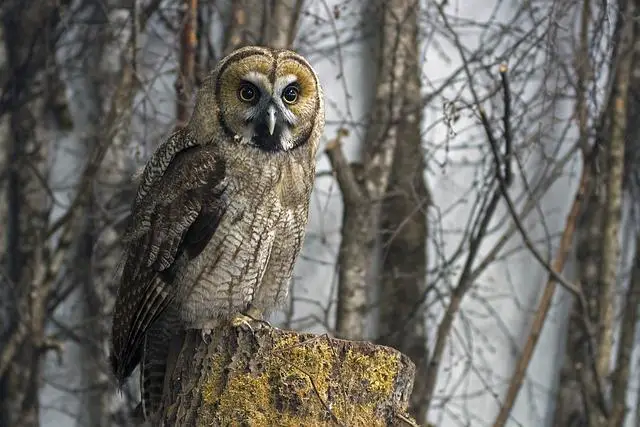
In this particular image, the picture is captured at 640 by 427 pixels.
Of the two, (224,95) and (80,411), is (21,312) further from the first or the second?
(224,95)

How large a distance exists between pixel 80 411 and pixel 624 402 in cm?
276

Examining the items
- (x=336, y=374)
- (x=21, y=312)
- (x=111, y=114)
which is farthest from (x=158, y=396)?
(x=21, y=312)

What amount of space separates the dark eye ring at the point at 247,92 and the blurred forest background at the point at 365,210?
1.28 m

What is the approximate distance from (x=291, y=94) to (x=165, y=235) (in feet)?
1.89

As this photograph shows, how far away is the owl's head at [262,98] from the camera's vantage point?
2.94m

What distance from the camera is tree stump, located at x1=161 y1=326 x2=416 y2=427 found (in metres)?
2.43

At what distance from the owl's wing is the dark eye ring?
18 cm

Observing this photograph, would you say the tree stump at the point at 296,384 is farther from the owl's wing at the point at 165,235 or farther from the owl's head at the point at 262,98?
the owl's head at the point at 262,98

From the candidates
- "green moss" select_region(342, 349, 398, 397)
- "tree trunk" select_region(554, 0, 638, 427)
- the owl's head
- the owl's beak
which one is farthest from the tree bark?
"green moss" select_region(342, 349, 398, 397)

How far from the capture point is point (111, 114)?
4160mm

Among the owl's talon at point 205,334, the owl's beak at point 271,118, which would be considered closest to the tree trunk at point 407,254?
the owl's beak at point 271,118

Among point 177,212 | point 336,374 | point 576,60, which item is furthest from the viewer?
point 576,60

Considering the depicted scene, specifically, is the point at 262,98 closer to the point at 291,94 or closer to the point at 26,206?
the point at 291,94

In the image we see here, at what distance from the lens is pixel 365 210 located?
4219mm
